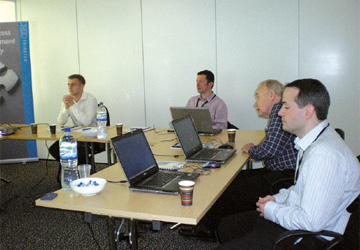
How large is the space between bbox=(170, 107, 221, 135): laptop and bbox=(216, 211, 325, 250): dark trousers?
1.41m

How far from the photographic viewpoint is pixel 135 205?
1.71 metres

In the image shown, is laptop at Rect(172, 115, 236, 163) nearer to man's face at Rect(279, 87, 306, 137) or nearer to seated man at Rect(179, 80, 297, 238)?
seated man at Rect(179, 80, 297, 238)

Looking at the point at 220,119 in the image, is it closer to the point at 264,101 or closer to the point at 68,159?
the point at 264,101

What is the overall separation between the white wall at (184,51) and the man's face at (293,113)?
10.5 feet

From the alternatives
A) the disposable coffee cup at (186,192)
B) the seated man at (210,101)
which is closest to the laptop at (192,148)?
the disposable coffee cup at (186,192)

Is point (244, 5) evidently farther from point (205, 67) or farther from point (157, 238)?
point (157, 238)

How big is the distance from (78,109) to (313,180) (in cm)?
333

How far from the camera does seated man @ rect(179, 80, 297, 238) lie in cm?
266

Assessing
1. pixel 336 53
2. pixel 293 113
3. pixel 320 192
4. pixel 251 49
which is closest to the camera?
pixel 320 192

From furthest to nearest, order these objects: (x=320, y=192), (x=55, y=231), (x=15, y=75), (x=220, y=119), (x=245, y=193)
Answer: (x=15, y=75), (x=220, y=119), (x=55, y=231), (x=245, y=193), (x=320, y=192)

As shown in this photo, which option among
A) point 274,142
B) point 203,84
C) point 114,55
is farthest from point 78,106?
point 274,142

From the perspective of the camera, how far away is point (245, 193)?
9.07 feet

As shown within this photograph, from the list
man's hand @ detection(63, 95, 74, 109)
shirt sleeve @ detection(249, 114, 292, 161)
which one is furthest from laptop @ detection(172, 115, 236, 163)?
man's hand @ detection(63, 95, 74, 109)

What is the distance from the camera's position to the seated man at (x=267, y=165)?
2.66 metres
